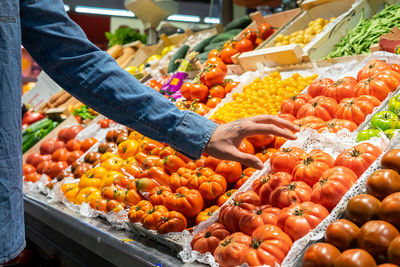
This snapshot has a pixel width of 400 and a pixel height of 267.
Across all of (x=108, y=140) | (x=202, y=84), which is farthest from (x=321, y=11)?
(x=108, y=140)

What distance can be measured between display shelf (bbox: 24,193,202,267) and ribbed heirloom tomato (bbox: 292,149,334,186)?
1.89 feet

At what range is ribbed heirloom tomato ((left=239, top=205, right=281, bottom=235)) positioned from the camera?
162 centimetres

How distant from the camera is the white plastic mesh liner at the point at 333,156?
4.66 ft

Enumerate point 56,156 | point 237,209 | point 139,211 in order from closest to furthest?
point 237,209 < point 139,211 < point 56,156

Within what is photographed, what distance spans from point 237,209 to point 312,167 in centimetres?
36

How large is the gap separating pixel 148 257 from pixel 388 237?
104 cm

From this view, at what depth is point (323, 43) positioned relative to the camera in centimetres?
366

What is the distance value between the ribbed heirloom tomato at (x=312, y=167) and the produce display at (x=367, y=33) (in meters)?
1.87

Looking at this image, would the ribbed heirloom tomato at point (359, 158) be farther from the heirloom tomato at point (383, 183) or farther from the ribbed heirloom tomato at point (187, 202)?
the ribbed heirloom tomato at point (187, 202)

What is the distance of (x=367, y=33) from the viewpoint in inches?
136

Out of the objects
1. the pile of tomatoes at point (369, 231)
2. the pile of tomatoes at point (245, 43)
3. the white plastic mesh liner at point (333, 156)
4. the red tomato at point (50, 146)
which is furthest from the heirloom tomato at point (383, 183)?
the red tomato at point (50, 146)

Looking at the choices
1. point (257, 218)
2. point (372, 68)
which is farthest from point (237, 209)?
point (372, 68)

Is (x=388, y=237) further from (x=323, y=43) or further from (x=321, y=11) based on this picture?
(x=321, y=11)

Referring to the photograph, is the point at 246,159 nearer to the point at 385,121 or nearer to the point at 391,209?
the point at 391,209
